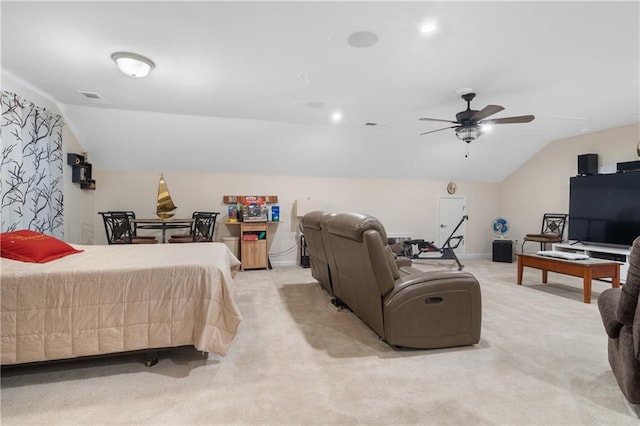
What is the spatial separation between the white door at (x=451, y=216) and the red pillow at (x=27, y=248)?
699 centimetres

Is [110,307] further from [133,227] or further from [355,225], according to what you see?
[133,227]

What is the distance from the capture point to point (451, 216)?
7.50 m

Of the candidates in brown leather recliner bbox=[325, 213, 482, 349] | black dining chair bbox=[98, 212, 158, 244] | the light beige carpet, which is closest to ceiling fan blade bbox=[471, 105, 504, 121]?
brown leather recliner bbox=[325, 213, 482, 349]

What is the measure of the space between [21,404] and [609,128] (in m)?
8.15

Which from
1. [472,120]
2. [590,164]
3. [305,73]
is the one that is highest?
[305,73]

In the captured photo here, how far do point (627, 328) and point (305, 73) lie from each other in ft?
10.6

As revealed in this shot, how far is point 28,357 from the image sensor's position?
1956 mm

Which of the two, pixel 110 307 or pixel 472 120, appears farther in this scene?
→ pixel 472 120

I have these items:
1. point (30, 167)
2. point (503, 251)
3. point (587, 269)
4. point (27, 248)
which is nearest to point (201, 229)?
point (30, 167)

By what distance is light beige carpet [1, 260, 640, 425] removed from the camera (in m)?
1.72

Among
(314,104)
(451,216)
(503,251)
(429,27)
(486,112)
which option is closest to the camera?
(429,27)

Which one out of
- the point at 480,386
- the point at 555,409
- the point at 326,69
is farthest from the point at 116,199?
the point at 555,409

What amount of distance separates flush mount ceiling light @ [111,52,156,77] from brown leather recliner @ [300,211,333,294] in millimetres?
2265

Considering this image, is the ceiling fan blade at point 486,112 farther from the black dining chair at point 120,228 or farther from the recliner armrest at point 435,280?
the black dining chair at point 120,228
